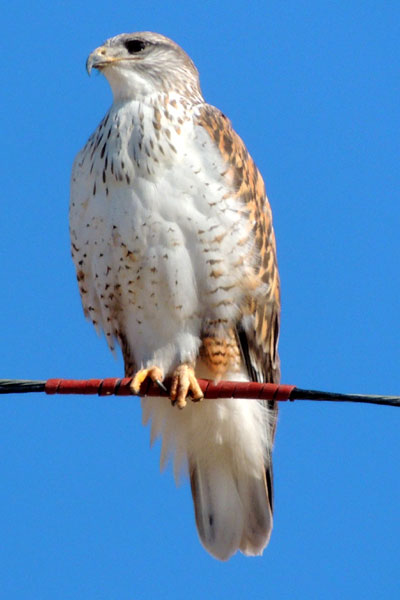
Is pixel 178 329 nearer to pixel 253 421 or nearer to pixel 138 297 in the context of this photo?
pixel 138 297

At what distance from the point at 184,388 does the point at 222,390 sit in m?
0.87

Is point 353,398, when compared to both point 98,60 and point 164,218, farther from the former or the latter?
point 98,60

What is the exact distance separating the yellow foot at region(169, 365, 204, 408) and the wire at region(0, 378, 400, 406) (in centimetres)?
38

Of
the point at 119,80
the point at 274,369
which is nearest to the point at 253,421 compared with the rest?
the point at 274,369

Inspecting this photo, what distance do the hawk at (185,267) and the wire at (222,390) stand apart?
0.44 meters

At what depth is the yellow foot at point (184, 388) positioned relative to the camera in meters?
5.42

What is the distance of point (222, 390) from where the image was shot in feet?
15.0

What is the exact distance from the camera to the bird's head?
18.8 ft

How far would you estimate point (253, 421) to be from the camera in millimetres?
5996

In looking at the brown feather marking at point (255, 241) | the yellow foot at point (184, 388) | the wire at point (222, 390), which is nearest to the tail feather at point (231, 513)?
the brown feather marking at point (255, 241)

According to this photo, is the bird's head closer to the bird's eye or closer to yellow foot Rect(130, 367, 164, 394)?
the bird's eye

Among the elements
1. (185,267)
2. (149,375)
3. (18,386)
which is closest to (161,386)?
(149,375)

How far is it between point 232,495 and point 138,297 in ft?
3.90

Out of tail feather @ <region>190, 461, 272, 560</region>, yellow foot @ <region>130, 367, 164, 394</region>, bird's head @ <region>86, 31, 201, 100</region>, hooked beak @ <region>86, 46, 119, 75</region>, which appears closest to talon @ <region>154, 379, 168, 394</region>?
yellow foot @ <region>130, 367, 164, 394</region>
